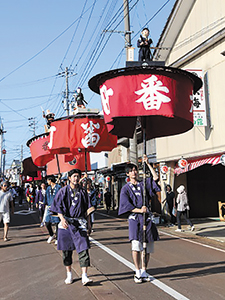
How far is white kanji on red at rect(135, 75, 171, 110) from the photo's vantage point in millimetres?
5742

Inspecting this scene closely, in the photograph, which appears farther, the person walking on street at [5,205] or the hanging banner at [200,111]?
the hanging banner at [200,111]

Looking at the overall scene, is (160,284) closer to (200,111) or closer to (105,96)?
(105,96)

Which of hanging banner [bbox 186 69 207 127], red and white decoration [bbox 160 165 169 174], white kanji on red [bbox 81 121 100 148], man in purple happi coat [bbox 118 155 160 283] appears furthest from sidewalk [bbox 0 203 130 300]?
red and white decoration [bbox 160 165 169 174]

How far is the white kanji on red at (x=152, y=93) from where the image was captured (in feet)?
18.8

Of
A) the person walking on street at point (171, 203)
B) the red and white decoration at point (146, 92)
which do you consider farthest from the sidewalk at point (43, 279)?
the person walking on street at point (171, 203)

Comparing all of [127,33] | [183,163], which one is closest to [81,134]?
[183,163]

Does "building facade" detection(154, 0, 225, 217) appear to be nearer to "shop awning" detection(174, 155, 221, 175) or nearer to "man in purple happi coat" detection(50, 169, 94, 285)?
"shop awning" detection(174, 155, 221, 175)

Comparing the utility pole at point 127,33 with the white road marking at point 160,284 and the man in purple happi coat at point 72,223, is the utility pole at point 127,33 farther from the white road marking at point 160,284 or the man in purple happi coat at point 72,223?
the man in purple happi coat at point 72,223

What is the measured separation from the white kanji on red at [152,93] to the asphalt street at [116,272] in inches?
120

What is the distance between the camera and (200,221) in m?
16.4

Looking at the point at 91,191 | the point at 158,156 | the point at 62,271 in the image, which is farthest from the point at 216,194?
the point at 62,271

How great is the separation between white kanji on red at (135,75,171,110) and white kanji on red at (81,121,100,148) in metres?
4.92

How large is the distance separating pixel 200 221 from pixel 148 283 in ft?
38.4

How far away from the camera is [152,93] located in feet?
18.8
